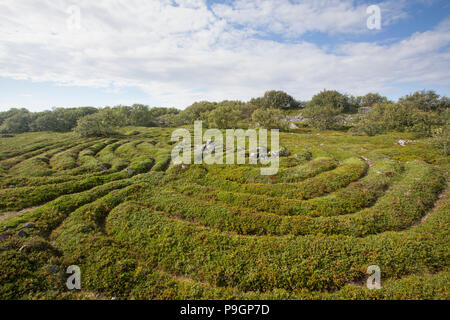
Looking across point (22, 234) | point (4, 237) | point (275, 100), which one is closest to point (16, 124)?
point (4, 237)

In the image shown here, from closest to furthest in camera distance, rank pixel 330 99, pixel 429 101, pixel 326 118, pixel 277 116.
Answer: pixel 277 116 → pixel 326 118 → pixel 429 101 → pixel 330 99

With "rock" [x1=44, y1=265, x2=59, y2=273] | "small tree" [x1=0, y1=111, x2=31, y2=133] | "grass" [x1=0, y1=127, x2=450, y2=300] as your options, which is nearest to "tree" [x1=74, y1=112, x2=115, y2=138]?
"grass" [x1=0, y1=127, x2=450, y2=300]

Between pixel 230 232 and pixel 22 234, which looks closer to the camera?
pixel 22 234

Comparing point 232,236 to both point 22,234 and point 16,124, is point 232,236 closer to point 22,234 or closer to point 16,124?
point 22,234

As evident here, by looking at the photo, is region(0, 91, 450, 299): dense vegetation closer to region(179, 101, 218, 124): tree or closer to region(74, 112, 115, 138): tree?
region(74, 112, 115, 138): tree

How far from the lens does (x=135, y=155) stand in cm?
4553

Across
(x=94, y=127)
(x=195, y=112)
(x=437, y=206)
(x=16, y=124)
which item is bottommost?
(x=437, y=206)

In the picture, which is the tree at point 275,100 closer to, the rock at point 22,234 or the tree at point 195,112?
the tree at point 195,112

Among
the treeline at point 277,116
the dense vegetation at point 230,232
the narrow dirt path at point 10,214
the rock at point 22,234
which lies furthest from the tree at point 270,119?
the rock at point 22,234

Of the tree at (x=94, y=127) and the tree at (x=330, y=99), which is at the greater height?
the tree at (x=330, y=99)

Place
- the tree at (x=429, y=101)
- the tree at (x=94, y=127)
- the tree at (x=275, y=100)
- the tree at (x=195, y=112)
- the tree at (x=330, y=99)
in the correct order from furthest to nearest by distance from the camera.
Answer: the tree at (x=275, y=100) → the tree at (x=330, y=99) → the tree at (x=195, y=112) → the tree at (x=429, y=101) → the tree at (x=94, y=127)

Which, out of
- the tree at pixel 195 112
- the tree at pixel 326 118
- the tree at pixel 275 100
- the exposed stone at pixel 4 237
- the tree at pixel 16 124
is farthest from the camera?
the tree at pixel 275 100

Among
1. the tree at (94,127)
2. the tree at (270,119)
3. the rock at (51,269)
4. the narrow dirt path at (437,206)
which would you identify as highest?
the tree at (270,119)

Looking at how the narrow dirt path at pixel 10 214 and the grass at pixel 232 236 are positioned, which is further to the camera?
the narrow dirt path at pixel 10 214
